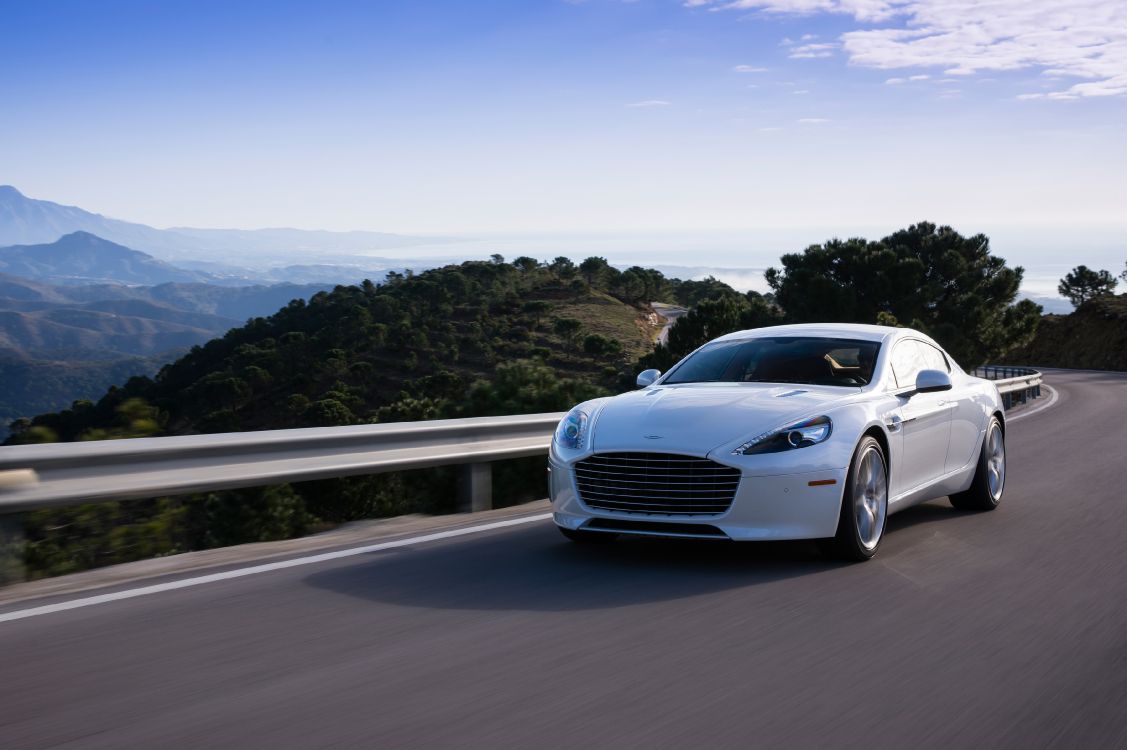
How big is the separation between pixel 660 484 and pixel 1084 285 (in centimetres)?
10856

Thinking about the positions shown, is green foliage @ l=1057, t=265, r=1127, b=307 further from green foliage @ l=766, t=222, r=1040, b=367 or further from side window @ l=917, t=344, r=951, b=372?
side window @ l=917, t=344, r=951, b=372

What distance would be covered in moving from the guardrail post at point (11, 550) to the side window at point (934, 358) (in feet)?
19.8

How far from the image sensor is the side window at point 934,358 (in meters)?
8.81

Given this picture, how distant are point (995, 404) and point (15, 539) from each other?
709 cm

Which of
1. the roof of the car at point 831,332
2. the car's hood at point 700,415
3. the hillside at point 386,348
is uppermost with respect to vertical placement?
the roof of the car at point 831,332

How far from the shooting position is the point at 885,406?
292 inches

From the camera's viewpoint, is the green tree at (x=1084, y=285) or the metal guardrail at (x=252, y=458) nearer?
the metal guardrail at (x=252, y=458)

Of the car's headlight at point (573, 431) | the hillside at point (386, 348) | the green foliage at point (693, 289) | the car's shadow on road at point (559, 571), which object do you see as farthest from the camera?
the green foliage at point (693, 289)

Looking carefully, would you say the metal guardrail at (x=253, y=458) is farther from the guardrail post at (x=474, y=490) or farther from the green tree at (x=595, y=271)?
the green tree at (x=595, y=271)

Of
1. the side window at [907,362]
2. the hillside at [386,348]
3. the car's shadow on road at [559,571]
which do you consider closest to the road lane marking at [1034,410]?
the side window at [907,362]

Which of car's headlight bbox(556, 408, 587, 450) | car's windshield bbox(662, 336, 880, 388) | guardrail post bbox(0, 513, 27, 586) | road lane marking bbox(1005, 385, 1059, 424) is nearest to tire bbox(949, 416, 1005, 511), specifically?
car's windshield bbox(662, 336, 880, 388)

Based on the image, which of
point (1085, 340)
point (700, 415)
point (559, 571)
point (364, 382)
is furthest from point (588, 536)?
point (1085, 340)

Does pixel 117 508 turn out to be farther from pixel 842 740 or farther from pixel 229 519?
pixel 842 740

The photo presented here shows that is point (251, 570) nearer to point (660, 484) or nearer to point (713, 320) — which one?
point (660, 484)
